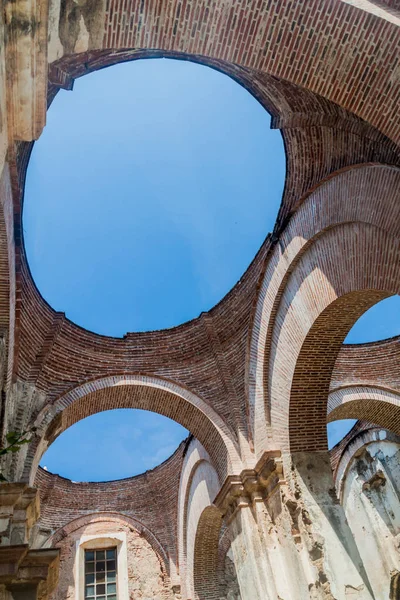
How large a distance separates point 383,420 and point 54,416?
21.5 feet

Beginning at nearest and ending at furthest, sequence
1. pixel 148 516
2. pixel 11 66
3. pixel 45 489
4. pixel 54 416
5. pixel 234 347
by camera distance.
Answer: pixel 11 66
pixel 54 416
pixel 234 347
pixel 45 489
pixel 148 516

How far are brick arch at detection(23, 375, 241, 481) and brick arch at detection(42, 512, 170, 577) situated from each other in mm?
4891

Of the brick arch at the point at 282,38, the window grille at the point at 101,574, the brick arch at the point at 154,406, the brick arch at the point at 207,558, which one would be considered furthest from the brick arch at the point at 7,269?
the window grille at the point at 101,574

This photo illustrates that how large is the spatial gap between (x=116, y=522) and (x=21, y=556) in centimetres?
819

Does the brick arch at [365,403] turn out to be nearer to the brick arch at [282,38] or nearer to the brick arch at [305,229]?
the brick arch at [305,229]

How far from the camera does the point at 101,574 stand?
12.0 metres

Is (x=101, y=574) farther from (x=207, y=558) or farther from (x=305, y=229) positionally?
(x=305, y=229)

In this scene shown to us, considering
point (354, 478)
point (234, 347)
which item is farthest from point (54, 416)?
point (354, 478)

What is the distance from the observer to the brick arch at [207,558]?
1112cm

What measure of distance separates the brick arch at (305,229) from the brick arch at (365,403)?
7.45 feet

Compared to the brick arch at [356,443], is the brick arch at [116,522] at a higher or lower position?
lower

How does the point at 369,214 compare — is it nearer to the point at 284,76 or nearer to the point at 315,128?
the point at 315,128

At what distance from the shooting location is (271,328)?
7.93m

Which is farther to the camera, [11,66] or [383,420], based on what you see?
[383,420]
